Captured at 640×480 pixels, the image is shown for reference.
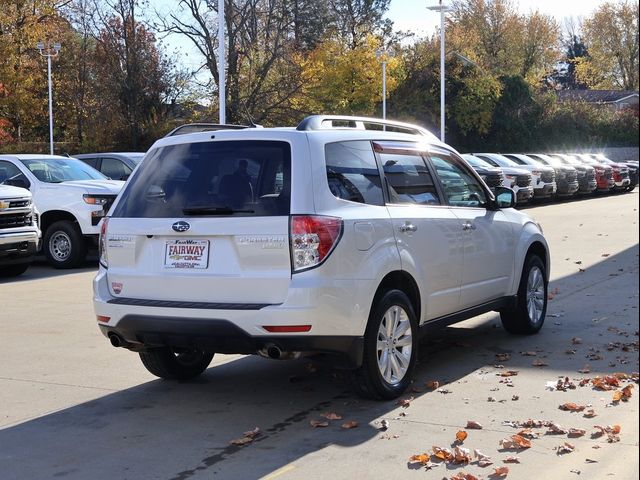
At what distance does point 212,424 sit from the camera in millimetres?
5762

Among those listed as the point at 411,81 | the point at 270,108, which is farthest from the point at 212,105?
the point at 411,81

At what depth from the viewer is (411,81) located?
52375mm

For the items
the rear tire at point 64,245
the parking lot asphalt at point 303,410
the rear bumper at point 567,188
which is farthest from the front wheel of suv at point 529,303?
the rear bumper at point 567,188

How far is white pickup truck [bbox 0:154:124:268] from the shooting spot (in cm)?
1451

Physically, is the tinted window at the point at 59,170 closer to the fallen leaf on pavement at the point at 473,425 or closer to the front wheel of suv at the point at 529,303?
the front wheel of suv at the point at 529,303

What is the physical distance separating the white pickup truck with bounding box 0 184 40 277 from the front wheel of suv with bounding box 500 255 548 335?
24.9 feet

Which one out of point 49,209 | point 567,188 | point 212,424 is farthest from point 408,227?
point 567,188

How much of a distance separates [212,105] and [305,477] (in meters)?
35.7

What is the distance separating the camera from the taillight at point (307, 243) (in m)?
5.56

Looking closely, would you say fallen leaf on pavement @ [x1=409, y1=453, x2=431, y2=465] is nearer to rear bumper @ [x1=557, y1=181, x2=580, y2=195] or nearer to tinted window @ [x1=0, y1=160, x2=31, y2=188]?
tinted window @ [x1=0, y1=160, x2=31, y2=188]

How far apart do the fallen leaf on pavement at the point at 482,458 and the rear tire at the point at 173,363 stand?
2.57 meters

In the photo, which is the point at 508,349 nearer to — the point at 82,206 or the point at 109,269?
the point at 109,269

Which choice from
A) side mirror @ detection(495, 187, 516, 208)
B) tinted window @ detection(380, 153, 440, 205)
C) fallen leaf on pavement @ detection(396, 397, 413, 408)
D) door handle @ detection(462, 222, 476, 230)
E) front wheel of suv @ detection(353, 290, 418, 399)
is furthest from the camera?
side mirror @ detection(495, 187, 516, 208)

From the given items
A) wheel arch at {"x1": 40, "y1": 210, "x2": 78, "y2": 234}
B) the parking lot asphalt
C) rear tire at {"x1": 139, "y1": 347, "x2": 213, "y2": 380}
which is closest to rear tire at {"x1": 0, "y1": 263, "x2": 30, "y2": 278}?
wheel arch at {"x1": 40, "y1": 210, "x2": 78, "y2": 234}
